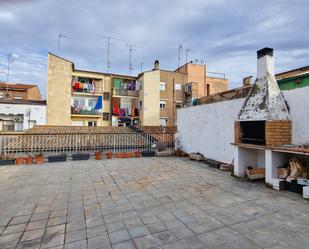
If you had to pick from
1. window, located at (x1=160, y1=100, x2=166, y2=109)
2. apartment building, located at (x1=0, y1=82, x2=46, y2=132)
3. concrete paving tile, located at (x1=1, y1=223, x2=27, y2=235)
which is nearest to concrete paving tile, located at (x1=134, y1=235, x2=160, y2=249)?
concrete paving tile, located at (x1=1, y1=223, x2=27, y2=235)

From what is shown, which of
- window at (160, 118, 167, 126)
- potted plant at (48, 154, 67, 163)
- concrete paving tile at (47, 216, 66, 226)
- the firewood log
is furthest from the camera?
window at (160, 118, 167, 126)

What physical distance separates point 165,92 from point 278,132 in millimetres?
19133

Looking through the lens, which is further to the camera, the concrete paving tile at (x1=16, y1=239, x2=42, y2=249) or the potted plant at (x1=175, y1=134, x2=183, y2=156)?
the potted plant at (x1=175, y1=134, x2=183, y2=156)

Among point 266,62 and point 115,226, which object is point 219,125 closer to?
point 266,62

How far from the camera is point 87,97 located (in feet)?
74.1

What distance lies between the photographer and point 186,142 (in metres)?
9.88

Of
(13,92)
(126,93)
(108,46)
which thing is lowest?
(126,93)

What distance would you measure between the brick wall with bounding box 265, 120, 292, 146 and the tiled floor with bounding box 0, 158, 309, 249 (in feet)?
4.02

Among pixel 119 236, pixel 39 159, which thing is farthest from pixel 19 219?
pixel 39 159

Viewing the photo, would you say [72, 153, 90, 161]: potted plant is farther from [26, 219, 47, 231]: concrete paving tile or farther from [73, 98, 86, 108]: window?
[73, 98, 86, 108]: window

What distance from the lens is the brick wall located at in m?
4.66

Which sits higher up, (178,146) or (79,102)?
(79,102)

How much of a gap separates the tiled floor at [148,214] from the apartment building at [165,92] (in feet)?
56.5

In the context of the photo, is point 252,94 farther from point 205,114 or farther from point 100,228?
point 100,228
